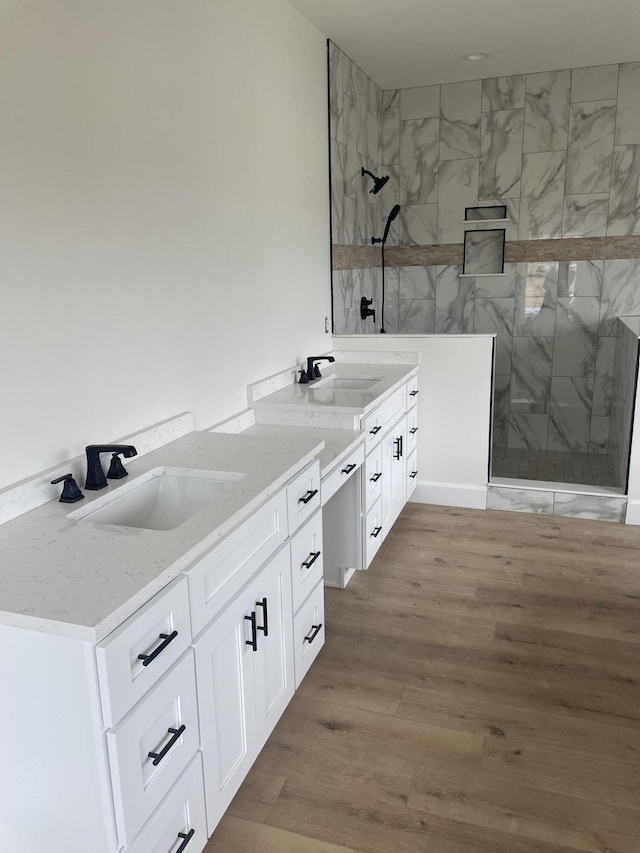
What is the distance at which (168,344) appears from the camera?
2447 mm

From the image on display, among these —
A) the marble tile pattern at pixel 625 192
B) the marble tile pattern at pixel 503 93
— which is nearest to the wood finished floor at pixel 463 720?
the marble tile pattern at pixel 625 192

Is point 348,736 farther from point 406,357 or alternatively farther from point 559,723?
point 406,357

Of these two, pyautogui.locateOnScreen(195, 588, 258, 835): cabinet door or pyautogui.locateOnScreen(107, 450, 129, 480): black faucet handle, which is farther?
pyautogui.locateOnScreen(107, 450, 129, 480): black faucet handle

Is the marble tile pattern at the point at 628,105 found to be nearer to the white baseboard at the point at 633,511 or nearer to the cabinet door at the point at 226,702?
the white baseboard at the point at 633,511

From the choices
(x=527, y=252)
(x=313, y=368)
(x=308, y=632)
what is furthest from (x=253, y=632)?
(x=527, y=252)

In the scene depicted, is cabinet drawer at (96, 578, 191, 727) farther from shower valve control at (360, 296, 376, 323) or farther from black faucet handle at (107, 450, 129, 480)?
shower valve control at (360, 296, 376, 323)

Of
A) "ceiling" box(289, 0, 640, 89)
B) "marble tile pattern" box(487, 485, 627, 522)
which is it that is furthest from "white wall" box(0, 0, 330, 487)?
"marble tile pattern" box(487, 485, 627, 522)

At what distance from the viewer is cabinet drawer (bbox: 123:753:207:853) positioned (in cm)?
142

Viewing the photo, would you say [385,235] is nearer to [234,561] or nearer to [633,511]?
[633,511]

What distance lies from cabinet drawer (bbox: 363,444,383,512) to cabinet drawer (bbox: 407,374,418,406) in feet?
2.27

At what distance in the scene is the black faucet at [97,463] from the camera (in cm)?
193

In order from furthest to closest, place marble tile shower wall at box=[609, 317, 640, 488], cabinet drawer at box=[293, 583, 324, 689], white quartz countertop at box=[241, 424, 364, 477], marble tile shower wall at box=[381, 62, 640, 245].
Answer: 1. marble tile shower wall at box=[381, 62, 640, 245]
2. marble tile shower wall at box=[609, 317, 640, 488]
3. white quartz countertop at box=[241, 424, 364, 477]
4. cabinet drawer at box=[293, 583, 324, 689]

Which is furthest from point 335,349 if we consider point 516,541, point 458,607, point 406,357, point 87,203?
point 87,203

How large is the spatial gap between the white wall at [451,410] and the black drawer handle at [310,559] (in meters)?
1.96
